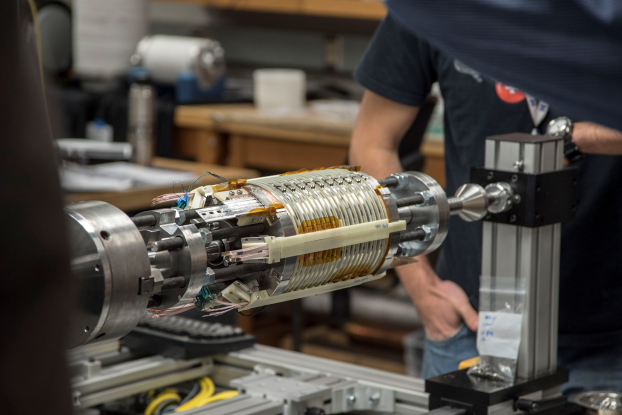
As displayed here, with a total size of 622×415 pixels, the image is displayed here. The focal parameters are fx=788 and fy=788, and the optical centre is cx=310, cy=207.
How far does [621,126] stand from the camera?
50 centimetres

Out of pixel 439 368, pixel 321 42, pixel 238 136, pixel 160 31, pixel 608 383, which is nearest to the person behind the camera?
pixel 608 383

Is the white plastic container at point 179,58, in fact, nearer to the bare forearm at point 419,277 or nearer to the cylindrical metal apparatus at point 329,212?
the bare forearm at point 419,277

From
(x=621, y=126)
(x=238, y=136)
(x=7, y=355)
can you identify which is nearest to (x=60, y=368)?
(x=7, y=355)

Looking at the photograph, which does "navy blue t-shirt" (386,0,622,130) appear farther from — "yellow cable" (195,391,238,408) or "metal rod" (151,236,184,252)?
"yellow cable" (195,391,238,408)

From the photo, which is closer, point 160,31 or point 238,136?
point 238,136

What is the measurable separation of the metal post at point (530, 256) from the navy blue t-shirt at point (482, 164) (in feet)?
0.97

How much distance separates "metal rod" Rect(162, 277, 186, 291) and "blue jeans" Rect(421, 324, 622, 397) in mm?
624

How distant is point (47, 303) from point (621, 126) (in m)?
0.37

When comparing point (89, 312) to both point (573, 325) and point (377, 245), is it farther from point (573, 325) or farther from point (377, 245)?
point (573, 325)

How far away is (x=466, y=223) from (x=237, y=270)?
0.65 meters

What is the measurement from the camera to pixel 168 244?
→ 587 millimetres

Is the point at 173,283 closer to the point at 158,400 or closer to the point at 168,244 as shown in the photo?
the point at 168,244

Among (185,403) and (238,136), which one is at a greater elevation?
(238,136)

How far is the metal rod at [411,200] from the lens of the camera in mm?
710
